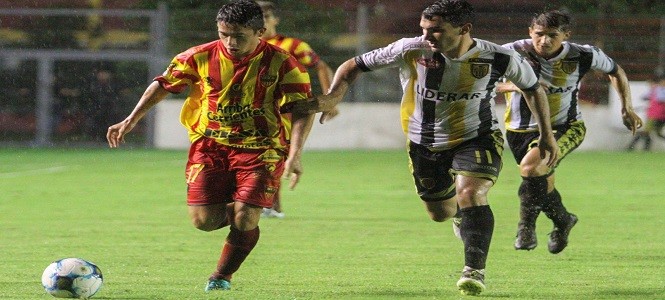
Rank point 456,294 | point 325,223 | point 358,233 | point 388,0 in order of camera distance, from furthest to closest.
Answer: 1. point 388,0
2. point 325,223
3. point 358,233
4. point 456,294

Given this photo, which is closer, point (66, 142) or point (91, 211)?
point (91, 211)

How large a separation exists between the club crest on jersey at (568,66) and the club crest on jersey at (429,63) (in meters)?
2.34

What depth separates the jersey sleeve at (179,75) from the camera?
7.46 metres

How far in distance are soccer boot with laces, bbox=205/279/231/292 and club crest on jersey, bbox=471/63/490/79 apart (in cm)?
180

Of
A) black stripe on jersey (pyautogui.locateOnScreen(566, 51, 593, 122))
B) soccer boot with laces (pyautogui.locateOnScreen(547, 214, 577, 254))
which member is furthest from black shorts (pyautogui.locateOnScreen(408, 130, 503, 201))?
black stripe on jersey (pyautogui.locateOnScreen(566, 51, 593, 122))

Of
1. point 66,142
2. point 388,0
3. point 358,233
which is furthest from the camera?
point 388,0

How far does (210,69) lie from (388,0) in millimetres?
24771

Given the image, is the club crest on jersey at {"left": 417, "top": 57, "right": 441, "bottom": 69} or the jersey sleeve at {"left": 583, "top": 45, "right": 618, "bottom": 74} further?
the jersey sleeve at {"left": 583, "top": 45, "right": 618, "bottom": 74}

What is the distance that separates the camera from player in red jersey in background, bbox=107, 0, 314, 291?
288 inches

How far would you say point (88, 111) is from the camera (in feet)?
88.2

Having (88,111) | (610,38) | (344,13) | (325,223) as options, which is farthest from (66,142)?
(325,223)

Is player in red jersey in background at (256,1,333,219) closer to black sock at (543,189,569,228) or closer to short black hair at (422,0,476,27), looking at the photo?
black sock at (543,189,569,228)

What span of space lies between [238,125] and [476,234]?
1429 millimetres

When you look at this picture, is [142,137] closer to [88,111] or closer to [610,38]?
[88,111]
